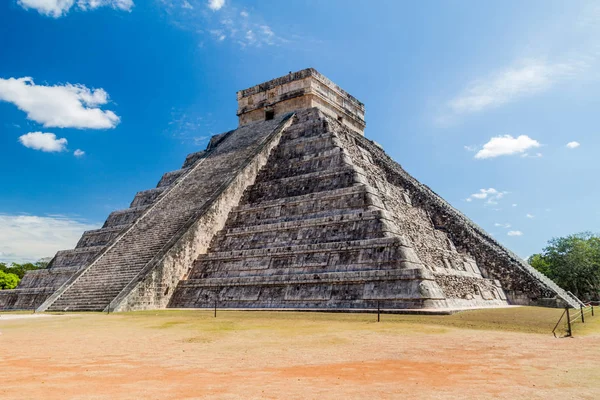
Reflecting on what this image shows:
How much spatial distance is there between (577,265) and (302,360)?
99.9 ft

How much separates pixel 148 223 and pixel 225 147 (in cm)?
605

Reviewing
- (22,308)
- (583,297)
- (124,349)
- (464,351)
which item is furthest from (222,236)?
(583,297)

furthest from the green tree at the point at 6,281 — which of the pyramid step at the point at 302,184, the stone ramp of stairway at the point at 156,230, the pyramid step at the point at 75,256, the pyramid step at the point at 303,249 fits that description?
the pyramid step at the point at 303,249

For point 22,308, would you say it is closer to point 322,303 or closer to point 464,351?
point 322,303

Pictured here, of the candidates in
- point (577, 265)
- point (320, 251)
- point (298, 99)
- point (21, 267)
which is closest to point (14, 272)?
point (21, 267)

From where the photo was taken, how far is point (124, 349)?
252 inches

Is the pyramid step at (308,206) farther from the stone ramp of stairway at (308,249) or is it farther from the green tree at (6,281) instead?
the green tree at (6,281)

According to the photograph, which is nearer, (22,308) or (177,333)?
(177,333)

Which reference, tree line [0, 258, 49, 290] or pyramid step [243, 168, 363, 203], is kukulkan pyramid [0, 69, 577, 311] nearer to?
pyramid step [243, 168, 363, 203]

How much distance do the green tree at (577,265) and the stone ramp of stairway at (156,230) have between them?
22.2 metres

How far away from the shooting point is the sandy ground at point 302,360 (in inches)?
157

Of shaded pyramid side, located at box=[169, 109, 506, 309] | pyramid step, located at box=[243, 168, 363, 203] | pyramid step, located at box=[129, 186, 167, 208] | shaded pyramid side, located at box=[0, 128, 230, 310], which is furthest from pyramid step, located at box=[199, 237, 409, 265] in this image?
pyramid step, located at box=[129, 186, 167, 208]

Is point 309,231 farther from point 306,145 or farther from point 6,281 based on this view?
point 6,281

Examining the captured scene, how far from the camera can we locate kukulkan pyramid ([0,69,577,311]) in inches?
460
